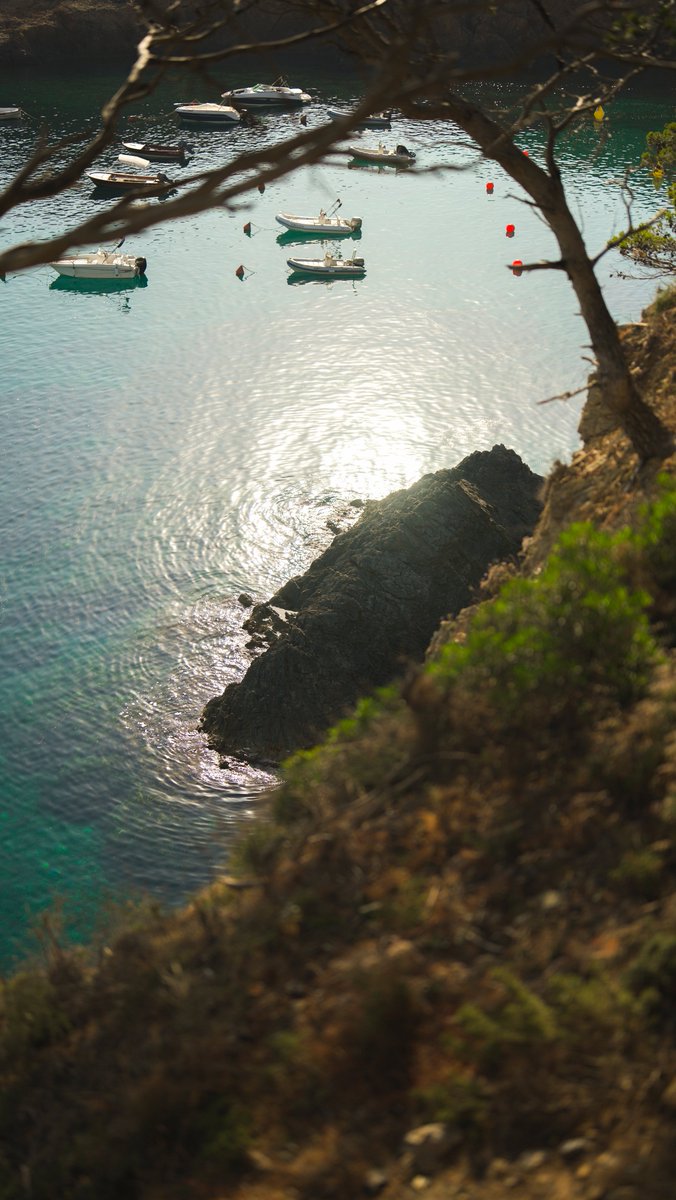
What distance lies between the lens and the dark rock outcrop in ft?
73.2

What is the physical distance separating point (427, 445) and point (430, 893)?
1166 inches

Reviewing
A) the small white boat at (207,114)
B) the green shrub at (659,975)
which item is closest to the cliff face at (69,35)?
the small white boat at (207,114)

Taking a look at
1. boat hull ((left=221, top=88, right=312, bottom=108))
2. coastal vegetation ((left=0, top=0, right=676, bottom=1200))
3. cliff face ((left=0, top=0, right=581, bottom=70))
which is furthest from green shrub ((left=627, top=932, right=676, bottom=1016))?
cliff face ((left=0, top=0, right=581, bottom=70))

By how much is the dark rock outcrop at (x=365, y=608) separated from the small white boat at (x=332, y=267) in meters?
26.7

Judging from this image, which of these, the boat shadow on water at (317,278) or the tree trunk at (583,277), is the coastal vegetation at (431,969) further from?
the boat shadow on water at (317,278)

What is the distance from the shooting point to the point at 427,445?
36.2 meters

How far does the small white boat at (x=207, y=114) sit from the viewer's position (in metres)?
69.2

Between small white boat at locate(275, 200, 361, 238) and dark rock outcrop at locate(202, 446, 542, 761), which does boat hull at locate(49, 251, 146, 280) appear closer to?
small white boat at locate(275, 200, 361, 238)

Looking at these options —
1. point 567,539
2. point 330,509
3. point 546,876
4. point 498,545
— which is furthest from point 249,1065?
point 330,509

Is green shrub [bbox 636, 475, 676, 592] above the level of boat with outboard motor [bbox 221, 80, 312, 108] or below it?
below

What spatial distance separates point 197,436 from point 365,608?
1675 centimetres

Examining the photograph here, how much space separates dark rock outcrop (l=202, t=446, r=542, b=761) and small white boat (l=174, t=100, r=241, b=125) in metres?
52.4

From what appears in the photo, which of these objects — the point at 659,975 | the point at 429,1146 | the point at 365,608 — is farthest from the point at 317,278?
the point at 429,1146

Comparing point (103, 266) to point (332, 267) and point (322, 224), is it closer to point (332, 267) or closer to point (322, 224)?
point (332, 267)
